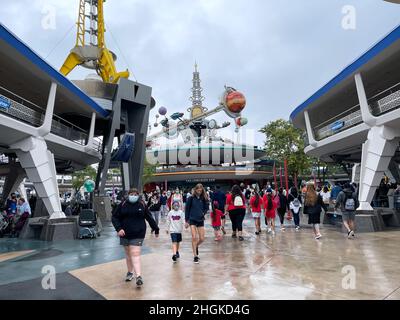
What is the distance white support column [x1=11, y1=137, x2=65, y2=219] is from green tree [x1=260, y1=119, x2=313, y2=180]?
25.4 m

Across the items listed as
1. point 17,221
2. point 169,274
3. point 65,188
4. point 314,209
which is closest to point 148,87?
point 17,221

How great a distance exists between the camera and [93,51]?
96.7ft

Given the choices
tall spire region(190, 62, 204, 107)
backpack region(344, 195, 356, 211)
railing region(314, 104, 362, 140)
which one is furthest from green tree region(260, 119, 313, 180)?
tall spire region(190, 62, 204, 107)

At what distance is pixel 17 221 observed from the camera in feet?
43.9

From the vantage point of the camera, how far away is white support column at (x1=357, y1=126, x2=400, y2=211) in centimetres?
1321

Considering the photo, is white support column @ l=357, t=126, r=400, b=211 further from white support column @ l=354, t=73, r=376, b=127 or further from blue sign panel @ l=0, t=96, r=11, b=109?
blue sign panel @ l=0, t=96, r=11, b=109

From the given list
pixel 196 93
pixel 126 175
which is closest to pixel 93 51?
pixel 126 175

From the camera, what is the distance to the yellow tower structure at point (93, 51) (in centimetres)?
2905

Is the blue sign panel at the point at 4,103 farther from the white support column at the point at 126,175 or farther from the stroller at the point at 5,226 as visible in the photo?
the white support column at the point at 126,175

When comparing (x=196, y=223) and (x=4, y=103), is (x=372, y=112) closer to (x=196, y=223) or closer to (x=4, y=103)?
(x=196, y=223)

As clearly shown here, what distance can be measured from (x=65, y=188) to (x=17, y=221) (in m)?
81.6

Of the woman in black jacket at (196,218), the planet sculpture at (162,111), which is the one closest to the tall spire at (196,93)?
the planet sculpture at (162,111)

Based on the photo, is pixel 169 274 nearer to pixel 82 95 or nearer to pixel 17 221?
pixel 17 221
